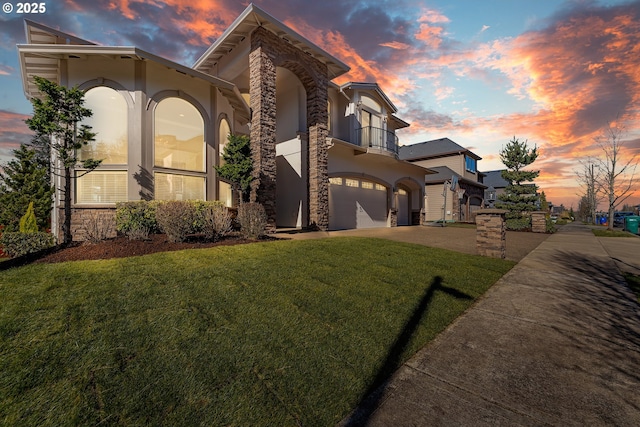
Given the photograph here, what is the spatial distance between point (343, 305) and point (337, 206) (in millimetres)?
10874

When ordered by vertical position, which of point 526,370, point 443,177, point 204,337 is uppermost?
point 443,177

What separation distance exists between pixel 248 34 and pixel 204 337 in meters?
12.6

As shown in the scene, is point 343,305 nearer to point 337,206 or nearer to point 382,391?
point 382,391

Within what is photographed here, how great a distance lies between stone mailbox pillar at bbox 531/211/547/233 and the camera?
611 inches

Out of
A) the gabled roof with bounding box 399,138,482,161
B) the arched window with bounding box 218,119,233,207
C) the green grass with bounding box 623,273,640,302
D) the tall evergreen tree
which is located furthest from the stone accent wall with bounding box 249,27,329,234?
the gabled roof with bounding box 399,138,482,161

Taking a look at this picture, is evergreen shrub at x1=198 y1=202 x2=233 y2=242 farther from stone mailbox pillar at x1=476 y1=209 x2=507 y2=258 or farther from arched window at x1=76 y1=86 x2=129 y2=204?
stone mailbox pillar at x1=476 y1=209 x2=507 y2=258

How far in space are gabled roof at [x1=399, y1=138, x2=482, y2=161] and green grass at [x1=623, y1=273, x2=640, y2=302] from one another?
2419 centimetres

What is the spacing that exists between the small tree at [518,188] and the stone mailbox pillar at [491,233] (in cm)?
1265

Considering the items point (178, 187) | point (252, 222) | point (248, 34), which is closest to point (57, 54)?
point (178, 187)

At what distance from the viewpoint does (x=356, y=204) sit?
1572 centimetres

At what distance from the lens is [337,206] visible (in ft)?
47.4

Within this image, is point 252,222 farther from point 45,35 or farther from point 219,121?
point 45,35

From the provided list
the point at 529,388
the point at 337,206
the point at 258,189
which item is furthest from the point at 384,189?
the point at 529,388

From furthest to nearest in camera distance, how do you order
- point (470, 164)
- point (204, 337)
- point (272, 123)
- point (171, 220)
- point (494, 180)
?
point (494, 180)
point (470, 164)
point (272, 123)
point (171, 220)
point (204, 337)
